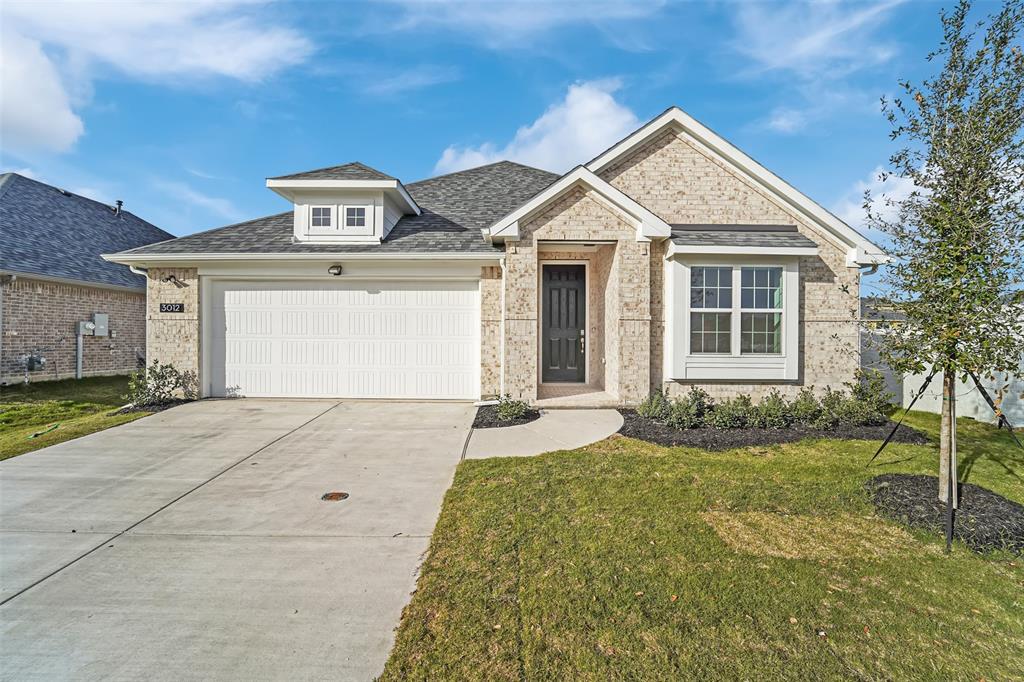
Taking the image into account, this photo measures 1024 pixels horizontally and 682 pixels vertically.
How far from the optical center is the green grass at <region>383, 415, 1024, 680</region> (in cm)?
256

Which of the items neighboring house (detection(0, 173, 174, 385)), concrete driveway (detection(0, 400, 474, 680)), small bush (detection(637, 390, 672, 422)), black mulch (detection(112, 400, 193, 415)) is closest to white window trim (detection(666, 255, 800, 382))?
small bush (detection(637, 390, 672, 422))

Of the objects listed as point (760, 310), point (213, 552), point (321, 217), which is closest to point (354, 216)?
point (321, 217)

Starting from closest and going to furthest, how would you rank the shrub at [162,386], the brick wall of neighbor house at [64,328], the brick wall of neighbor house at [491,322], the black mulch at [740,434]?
the black mulch at [740,434], the shrub at [162,386], the brick wall of neighbor house at [491,322], the brick wall of neighbor house at [64,328]

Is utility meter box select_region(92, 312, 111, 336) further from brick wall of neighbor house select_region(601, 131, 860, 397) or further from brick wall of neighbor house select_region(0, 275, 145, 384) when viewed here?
brick wall of neighbor house select_region(601, 131, 860, 397)

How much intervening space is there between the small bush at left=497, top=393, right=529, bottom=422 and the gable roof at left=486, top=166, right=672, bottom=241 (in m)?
3.16

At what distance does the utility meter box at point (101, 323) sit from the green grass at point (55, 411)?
1.54 m

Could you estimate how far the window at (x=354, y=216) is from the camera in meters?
10.5

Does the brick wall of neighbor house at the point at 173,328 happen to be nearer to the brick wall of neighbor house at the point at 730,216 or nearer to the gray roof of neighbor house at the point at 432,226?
the gray roof of neighbor house at the point at 432,226

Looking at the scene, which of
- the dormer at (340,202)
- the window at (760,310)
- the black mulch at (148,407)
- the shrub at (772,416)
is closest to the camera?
the shrub at (772,416)

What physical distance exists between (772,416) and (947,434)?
10.7 ft

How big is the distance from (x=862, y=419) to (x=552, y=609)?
7715 millimetres

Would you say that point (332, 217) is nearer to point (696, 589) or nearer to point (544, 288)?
point (544, 288)

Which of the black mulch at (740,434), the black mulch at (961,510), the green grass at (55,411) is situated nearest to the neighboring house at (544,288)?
the black mulch at (740,434)

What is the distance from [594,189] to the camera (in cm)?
872
